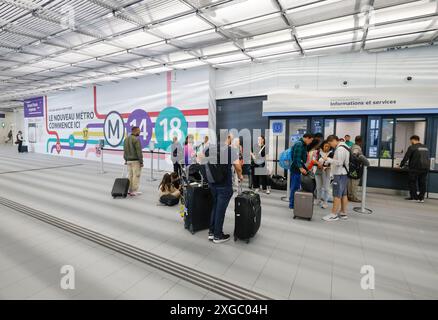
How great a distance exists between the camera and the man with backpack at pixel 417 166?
550 centimetres

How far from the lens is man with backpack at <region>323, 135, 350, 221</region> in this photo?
413 centimetres

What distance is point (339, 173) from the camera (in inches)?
164

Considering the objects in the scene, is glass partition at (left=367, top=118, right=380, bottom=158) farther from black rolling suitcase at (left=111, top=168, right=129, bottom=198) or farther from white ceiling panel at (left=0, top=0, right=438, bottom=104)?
black rolling suitcase at (left=111, top=168, right=129, bottom=198)

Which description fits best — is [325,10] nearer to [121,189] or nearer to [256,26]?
[256,26]

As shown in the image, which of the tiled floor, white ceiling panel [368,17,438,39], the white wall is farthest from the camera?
the white wall

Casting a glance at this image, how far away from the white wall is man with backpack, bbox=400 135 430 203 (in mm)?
1361

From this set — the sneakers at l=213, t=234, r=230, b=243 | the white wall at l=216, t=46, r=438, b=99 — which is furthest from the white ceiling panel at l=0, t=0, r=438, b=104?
the sneakers at l=213, t=234, r=230, b=243

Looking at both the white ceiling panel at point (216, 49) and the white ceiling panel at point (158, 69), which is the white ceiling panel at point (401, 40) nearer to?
the white ceiling panel at point (216, 49)

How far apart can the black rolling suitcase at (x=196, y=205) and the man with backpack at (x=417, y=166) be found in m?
4.99

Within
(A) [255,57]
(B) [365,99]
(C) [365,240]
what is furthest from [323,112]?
(C) [365,240]

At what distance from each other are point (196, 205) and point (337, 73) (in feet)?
18.8

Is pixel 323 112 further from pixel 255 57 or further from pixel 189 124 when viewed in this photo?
pixel 189 124

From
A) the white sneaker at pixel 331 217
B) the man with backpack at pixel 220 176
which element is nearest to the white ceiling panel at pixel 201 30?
the man with backpack at pixel 220 176

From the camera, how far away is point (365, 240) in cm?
352
